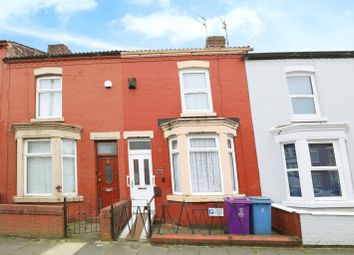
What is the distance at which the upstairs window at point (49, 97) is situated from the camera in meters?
11.2

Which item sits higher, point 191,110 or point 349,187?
point 191,110

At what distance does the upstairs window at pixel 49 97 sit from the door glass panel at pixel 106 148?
1.94 metres

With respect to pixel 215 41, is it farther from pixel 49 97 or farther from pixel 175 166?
pixel 49 97

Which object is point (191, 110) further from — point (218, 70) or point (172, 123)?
point (218, 70)

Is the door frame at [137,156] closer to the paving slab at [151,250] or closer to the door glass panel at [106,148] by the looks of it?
the door glass panel at [106,148]

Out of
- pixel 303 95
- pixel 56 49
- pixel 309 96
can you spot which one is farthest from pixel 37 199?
pixel 309 96

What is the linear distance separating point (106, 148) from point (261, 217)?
19.6 ft

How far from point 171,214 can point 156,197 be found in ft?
2.72

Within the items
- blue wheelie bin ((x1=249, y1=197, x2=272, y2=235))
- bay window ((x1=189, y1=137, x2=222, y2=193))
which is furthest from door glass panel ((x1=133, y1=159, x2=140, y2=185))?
blue wheelie bin ((x1=249, y1=197, x2=272, y2=235))

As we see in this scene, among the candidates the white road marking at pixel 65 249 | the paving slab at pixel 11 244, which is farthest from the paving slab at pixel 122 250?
the paving slab at pixel 11 244

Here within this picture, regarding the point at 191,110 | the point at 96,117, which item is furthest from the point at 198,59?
the point at 96,117

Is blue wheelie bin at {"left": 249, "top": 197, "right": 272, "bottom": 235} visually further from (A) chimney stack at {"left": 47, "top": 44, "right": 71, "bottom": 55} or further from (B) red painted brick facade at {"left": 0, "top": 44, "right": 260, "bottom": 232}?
(A) chimney stack at {"left": 47, "top": 44, "right": 71, "bottom": 55}

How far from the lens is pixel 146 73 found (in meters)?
11.4

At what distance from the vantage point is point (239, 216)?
827cm
